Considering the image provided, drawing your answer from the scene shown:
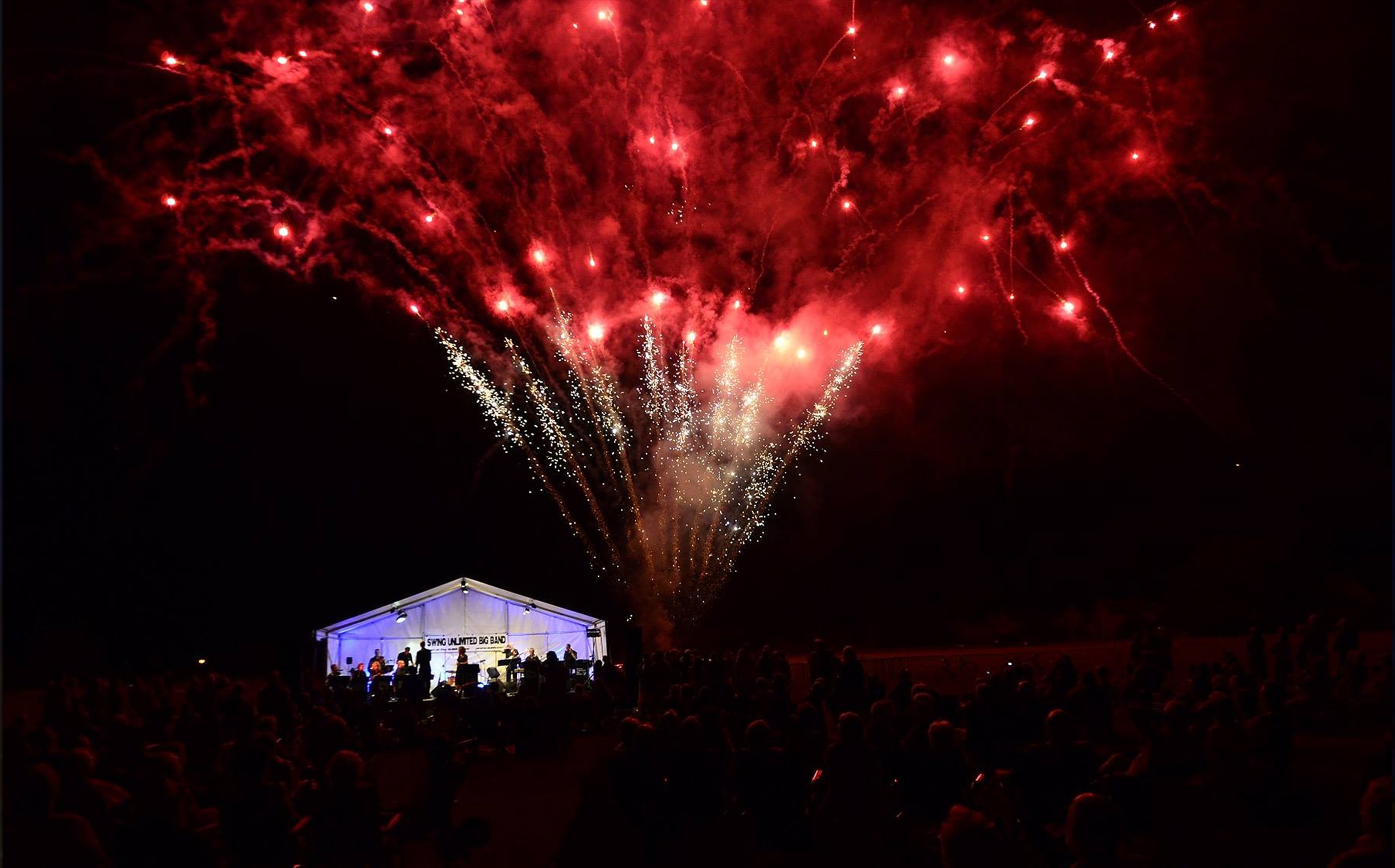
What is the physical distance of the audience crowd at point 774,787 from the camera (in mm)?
4309

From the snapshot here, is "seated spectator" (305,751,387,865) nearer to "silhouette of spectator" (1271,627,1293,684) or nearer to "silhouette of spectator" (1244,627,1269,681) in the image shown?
"silhouette of spectator" (1271,627,1293,684)

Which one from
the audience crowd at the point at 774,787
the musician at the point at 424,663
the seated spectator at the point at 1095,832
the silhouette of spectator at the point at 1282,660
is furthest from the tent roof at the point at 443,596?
the seated spectator at the point at 1095,832

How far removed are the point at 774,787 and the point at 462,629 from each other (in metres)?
15.9

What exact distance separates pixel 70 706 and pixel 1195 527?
36.0 m

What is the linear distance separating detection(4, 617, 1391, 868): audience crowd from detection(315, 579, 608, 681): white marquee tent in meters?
9.47

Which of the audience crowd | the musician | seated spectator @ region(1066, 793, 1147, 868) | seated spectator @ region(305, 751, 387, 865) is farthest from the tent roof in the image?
seated spectator @ region(1066, 793, 1147, 868)

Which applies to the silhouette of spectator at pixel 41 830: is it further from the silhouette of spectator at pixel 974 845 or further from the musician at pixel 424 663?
the musician at pixel 424 663

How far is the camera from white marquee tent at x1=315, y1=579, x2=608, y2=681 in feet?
63.7

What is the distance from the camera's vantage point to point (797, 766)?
5.61 m

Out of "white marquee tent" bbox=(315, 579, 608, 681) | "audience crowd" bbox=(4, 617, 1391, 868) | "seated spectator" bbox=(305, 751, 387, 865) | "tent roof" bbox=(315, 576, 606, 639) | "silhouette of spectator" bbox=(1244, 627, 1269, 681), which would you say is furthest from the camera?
"white marquee tent" bbox=(315, 579, 608, 681)

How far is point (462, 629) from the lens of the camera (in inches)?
793

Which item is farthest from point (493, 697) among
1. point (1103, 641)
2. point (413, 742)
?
point (1103, 641)

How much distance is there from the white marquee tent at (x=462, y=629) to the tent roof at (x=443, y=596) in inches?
0.6

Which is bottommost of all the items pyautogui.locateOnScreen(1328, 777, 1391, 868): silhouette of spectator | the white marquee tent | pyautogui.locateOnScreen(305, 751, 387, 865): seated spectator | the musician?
pyautogui.locateOnScreen(1328, 777, 1391, 868): silhouette of spectator
